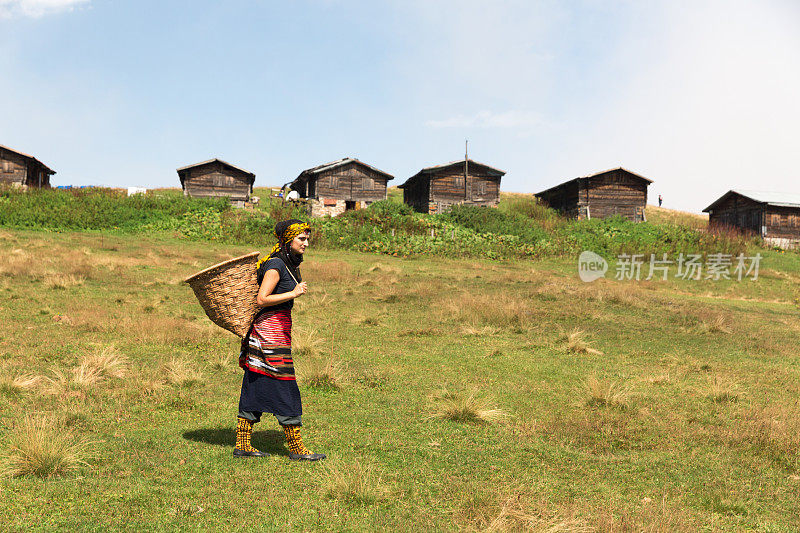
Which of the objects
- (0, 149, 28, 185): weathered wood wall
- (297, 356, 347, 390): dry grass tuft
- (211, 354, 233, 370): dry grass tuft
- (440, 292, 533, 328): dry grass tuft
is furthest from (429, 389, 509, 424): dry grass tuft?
(0, 149, 28, 185): weathered wood wall

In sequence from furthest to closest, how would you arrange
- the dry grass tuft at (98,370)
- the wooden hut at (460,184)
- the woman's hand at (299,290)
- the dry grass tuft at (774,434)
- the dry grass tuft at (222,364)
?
the wooden hut at (460,184)
the dry grass tuft at (222,364)
the dry grass tuft at (98,370)
the dry grass tuft at (774,434)
the woman's hand at (299,290)

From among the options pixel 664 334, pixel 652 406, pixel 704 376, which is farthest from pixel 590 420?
pixel 664 334

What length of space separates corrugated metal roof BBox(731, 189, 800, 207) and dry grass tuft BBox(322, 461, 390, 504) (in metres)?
47.8

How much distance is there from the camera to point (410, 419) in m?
7.38

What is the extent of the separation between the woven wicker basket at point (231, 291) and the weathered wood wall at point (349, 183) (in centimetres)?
4427

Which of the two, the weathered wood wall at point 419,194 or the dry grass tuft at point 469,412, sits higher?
the weathered wood wall at point 419,194

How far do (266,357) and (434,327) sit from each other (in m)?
9.24

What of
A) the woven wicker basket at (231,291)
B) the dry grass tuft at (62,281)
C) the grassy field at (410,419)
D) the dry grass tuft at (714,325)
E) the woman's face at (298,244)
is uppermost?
the woman's face at (298,244)

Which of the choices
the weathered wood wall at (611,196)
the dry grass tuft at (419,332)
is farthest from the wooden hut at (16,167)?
the weathered wood wall at (611,196)

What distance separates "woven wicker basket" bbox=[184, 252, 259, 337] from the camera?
5.34 meters

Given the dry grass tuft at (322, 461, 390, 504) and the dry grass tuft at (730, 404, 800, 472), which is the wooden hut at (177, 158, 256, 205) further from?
the dry grass tuft at (322, 461, 390, 504)

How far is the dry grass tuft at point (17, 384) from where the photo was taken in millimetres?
7406

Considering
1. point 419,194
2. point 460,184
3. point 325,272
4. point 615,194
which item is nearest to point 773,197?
point 615,194

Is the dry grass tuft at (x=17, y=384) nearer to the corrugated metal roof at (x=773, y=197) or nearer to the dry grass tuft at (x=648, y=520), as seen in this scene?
the dry grass tuft at (x=648, y=520)
